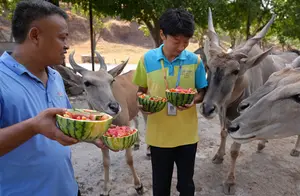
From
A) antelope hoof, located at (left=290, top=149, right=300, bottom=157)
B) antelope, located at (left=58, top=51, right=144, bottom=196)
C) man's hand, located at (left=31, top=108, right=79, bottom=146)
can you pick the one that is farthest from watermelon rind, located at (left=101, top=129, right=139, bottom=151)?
antelope hoof, located at (left=290, top=149, right=300, bottom=157)

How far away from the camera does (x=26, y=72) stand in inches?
58.5

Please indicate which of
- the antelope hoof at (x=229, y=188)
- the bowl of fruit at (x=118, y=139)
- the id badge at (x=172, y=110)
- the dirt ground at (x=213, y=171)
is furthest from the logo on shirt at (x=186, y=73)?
the antelope hoof at (x=229, y=188)

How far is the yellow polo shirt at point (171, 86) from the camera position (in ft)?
7.62

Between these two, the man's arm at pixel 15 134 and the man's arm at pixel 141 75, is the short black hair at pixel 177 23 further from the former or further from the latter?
the man's arm at pixel 15 134

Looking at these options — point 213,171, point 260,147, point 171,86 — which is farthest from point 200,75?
point 260,147

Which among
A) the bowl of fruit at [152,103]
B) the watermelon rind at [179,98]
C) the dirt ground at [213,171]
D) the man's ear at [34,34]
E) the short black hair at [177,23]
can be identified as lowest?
the dirt ground at [213,171]

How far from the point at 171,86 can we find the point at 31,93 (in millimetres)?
1200

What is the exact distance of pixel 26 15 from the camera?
149 centimetres

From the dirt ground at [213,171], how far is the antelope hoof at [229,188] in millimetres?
63

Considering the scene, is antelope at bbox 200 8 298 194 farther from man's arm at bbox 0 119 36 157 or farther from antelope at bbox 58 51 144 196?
man's arm at bbox 0 119 36 157

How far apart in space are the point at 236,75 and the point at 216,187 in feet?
5.58

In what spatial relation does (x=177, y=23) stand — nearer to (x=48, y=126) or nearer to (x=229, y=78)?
(x=229, y=78)

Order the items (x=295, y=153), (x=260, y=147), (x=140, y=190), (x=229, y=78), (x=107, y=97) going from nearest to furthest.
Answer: (x=229, y=78) < (x=107, y=97) < (x=140, y=190) < (x=295, y=153) < (x=260, y=147)

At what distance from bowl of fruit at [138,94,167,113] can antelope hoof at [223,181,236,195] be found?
6.98 ft
